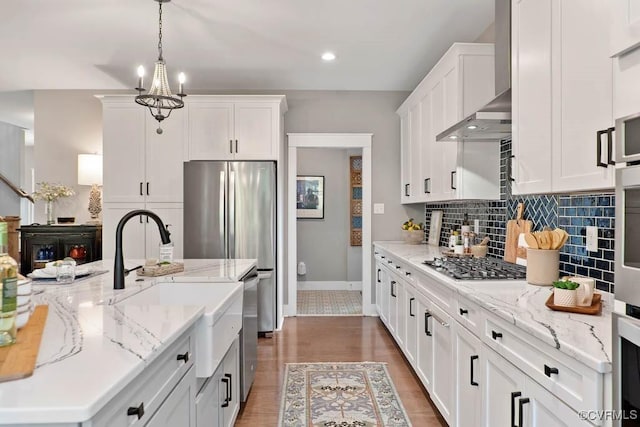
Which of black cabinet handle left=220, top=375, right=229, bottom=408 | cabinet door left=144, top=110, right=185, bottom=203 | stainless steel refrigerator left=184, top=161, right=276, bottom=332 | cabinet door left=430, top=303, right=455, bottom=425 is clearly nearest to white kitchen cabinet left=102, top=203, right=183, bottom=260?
cabinet door left=144, top=110, right=185, bottom=203

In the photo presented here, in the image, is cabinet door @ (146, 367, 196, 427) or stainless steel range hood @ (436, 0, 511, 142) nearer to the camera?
cabinet door @ (146, 367, 196, 427)

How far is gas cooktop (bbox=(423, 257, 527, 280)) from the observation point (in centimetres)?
212

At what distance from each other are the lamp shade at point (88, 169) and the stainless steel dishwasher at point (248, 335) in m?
3.03

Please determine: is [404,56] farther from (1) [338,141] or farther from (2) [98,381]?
(2) [98,381]

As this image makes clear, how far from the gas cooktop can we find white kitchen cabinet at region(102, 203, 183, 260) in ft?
9.45

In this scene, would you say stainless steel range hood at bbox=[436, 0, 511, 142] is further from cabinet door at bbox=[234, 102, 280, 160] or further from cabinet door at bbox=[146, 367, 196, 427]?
cabinet door at bbox=[234, 102, 280, 160]

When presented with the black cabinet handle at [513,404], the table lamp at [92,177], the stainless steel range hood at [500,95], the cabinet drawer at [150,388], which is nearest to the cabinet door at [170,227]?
the table lamp at [92,177]

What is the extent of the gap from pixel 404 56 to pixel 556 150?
8.39 ft

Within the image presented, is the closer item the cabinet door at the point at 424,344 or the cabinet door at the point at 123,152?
the cabinet door at the point at 424,344

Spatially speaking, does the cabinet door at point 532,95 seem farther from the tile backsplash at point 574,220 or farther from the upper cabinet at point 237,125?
the upper cabinet at point 237,125

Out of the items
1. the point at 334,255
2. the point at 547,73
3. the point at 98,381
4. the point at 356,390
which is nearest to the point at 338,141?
the point at 334,255

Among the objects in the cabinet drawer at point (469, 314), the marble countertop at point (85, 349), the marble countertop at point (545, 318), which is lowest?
the cabinet drawer at point (469, 314)

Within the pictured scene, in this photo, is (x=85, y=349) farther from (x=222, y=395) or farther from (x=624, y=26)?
(x=624, y=26)

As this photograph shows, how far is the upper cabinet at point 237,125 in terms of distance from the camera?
4.36 m
